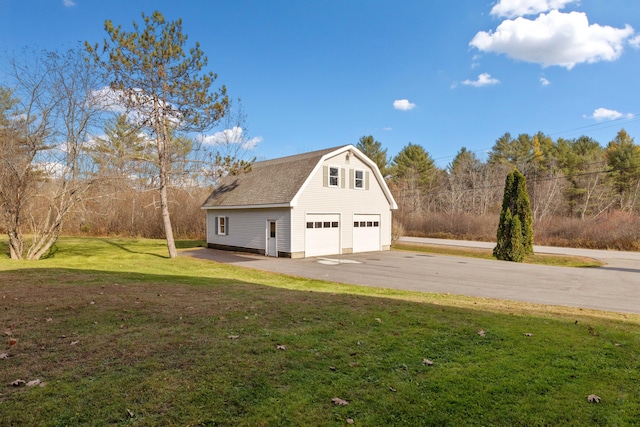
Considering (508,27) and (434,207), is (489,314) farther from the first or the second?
(434,207)

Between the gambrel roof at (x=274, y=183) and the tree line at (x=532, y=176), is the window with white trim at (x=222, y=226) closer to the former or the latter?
the gambrel roof at (x=274, y=183)

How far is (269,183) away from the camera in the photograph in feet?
68.6

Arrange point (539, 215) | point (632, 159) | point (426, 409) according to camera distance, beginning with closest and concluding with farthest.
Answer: point (426, 409) < point (632, 159) < point (539, 215)

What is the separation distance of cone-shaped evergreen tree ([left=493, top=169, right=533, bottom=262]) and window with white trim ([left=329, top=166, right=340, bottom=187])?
8783 millimetres

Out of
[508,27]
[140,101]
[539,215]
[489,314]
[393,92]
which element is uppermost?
[508,27]

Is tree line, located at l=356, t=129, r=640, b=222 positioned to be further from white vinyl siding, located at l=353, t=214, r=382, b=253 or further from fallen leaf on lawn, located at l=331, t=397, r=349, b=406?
fallen leaf on lawn, located at l=331, t=397, r=349, b=406

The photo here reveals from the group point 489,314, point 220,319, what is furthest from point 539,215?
point 220,319

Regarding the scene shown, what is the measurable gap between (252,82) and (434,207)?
3052 centimetres

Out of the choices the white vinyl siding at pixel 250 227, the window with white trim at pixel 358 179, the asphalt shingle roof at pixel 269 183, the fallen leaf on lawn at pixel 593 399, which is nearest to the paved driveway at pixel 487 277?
the white vinyl siding at pixel 250 227

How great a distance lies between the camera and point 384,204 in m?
22.9

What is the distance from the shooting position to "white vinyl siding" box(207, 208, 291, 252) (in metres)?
18.5

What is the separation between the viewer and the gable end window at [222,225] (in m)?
22.8

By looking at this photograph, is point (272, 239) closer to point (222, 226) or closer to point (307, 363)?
point (222, 226)

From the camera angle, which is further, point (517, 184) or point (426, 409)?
point (517, 184)
